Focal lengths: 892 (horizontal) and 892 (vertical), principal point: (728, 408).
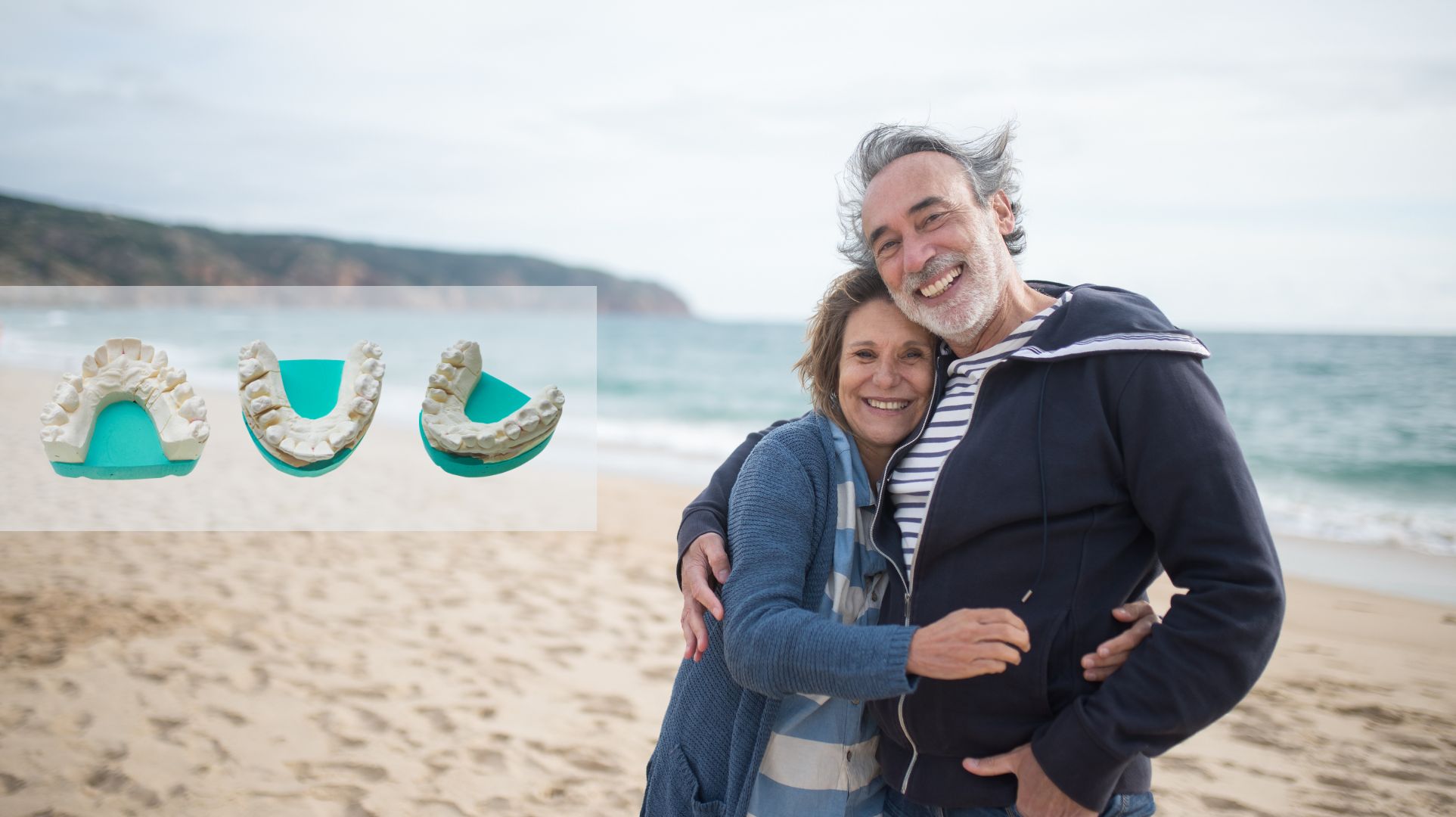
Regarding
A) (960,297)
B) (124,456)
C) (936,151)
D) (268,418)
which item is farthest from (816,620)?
(124,456)

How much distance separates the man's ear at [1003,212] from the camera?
1.90 meters

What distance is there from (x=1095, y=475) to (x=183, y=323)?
52.6ft

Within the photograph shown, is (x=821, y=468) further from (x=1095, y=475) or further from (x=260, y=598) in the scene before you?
(x=260, y=598)

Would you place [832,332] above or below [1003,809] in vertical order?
above

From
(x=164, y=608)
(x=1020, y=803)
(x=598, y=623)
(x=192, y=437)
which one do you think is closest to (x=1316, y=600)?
(x=598, y=623)

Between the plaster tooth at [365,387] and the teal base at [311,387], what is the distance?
12cm

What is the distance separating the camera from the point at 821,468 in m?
1.77

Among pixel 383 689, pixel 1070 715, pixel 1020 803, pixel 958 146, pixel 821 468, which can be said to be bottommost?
pixel 383 689

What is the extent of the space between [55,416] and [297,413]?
55 centimetres

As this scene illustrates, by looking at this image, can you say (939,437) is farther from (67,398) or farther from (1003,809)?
(67,398)

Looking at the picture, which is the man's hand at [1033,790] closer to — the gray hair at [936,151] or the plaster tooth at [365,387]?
the gray hair at [936,151]

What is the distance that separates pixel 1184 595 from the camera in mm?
1401

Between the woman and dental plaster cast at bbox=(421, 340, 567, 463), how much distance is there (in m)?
0.60

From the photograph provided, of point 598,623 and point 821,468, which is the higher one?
point 821,468
